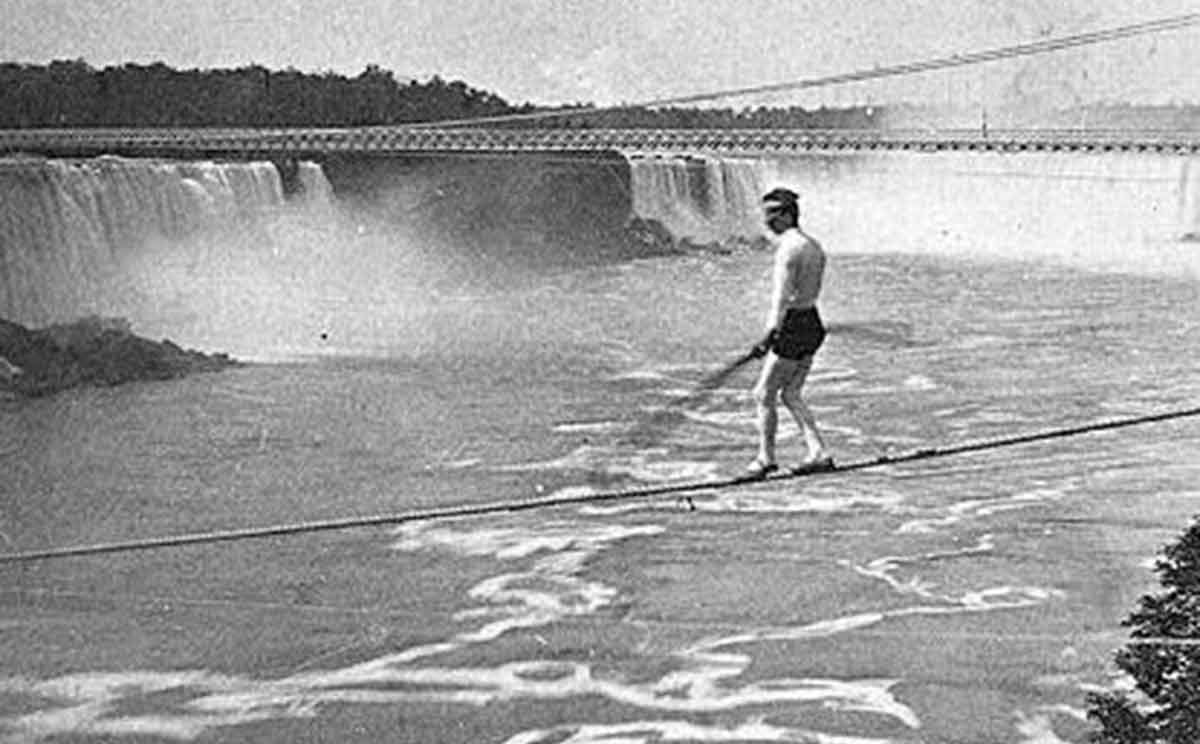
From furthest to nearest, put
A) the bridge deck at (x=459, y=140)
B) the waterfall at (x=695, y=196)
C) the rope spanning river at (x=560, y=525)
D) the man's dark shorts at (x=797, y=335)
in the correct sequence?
the waterfall at (x=695, y=196) < the bridge deck at (x=459, y=140) < the rope spanning river at (x=560, y=525) < the man's dark shorts at (x=797, y=335)

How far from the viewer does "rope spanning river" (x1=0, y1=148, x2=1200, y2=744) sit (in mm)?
9875

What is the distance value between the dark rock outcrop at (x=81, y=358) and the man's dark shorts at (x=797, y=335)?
17450 mm

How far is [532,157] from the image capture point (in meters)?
43.3

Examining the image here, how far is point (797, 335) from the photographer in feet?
25.9

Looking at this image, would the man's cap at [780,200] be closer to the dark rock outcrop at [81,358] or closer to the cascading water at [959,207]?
the dark rock outcrop at [81,358]

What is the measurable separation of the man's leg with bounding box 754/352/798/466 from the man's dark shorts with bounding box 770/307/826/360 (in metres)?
0.07

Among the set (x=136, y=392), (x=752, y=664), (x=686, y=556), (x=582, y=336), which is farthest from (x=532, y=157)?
(x=752, y=664)

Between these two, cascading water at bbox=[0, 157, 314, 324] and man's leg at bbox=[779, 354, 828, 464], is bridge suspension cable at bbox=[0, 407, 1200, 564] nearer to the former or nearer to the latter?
man's leg at bbox=[779, 354, 828, 464]

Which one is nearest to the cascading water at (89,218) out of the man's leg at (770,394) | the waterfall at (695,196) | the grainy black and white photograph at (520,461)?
the grainy black and white photograph at (520,461)

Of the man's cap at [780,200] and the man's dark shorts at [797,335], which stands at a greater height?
the man's cap at [780,200]

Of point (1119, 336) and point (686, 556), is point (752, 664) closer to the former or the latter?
point (686, 556)

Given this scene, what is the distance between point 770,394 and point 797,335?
1.31 feet

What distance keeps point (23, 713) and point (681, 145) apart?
62.1ft

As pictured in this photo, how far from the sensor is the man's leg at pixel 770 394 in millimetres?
8031
